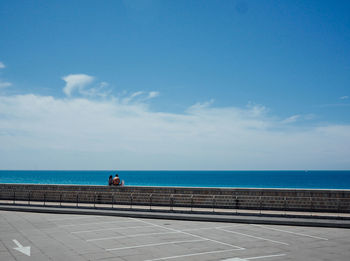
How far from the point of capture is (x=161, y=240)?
11648mm

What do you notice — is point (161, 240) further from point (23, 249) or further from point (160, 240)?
point (23, 249)

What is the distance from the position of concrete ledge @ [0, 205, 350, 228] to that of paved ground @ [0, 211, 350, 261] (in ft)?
1.97

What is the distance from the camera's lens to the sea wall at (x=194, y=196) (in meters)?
17.7

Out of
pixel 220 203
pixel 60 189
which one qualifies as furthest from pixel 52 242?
pixel 60 189

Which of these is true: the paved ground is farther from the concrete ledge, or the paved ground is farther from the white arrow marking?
the concrete ledge

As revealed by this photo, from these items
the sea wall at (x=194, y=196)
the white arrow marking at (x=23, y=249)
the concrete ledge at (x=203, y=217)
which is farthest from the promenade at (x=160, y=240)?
the sea wall at (x=194, y=196)

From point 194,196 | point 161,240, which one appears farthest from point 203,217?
→ point 161,240

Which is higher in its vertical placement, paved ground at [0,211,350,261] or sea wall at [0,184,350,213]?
sea wall at [0,184,350,213]

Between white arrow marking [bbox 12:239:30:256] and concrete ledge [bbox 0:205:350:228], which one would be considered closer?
white arrow marking [bbox 12:239:30:256]

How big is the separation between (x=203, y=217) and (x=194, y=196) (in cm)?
323

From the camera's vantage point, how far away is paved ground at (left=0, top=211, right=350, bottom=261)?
9.45 meters

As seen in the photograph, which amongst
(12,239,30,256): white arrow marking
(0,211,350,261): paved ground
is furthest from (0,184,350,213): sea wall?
(12,239,30,256): white arrow marking

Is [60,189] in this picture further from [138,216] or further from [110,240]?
[110,240]

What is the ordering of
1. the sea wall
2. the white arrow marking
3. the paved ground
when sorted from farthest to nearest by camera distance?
the sea wall < the white arrow marking < the paved ground
